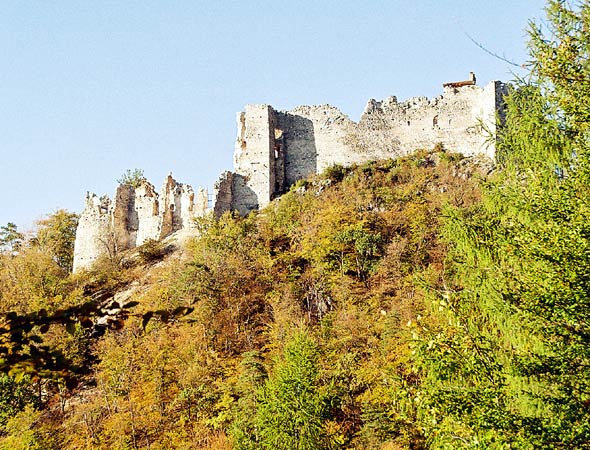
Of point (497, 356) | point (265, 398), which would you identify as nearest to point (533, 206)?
point (497, 356)

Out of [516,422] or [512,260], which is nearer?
[516,422]

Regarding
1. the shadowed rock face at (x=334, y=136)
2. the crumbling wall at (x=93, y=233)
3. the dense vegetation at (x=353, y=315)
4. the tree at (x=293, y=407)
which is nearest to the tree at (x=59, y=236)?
the dense vegetation at (x=353, y=315)

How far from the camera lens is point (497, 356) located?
669 centimetres

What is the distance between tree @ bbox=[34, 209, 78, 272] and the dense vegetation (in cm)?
17

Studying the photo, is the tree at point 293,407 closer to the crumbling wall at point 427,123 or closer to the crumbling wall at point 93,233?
the crumbling wall at point 93,233

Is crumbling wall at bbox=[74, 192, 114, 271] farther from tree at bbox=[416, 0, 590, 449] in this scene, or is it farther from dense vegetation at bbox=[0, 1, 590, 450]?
tree at bbox=[416, 0, 590, 449]

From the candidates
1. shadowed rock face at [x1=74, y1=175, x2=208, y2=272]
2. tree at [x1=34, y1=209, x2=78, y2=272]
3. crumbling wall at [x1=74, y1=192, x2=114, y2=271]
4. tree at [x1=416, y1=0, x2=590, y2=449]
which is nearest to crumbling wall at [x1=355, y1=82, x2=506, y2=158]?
shadowed rock face at [x1=74, y1=175, x2=208, y2=272]

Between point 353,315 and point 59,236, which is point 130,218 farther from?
point 353,315

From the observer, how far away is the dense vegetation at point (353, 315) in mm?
6211

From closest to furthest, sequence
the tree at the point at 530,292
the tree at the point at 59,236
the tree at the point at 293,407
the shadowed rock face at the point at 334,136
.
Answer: the tree at the point at 530,292 < the tree at the point at 293,407 < the shadowed rock face at the point at 334,136 < the tree at the point at 59,236

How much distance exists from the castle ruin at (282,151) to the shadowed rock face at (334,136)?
6cm

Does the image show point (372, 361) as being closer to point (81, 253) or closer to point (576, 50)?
point (576, 50)

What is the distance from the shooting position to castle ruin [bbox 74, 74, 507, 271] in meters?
37.4

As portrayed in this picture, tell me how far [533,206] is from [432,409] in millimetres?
2383
